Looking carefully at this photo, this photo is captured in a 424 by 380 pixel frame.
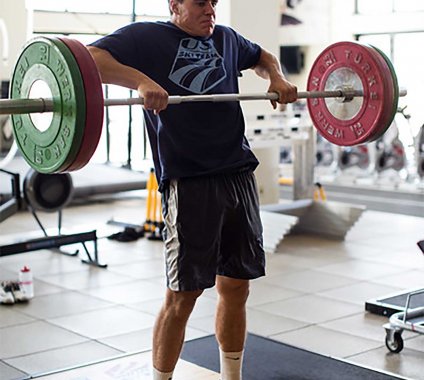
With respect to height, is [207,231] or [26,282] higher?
[207,231]

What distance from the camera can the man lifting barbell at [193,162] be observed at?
252cm

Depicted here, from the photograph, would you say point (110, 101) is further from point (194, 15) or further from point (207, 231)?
point (207, 231)

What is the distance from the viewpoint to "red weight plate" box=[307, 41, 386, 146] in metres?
2.95

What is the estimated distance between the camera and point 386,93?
9.61 ft

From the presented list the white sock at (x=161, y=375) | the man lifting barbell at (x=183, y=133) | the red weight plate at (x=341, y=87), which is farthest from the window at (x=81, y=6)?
the white sock at (x=161, y=375)

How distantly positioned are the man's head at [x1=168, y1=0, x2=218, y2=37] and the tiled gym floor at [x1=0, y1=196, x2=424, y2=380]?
156 centimetres

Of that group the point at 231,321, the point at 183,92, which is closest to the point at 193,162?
the point at 183,92

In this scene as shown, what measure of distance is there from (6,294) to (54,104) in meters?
2.33

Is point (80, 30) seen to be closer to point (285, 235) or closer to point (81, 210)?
point (81, 210)

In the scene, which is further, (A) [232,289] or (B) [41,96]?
(A) [232,289]

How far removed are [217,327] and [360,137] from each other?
909 mm

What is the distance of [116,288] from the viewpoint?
15.2ft

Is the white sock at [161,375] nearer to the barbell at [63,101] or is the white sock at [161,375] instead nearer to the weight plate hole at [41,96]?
the barbell at [63,101]

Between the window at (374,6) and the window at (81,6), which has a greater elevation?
the window at (374,6)
